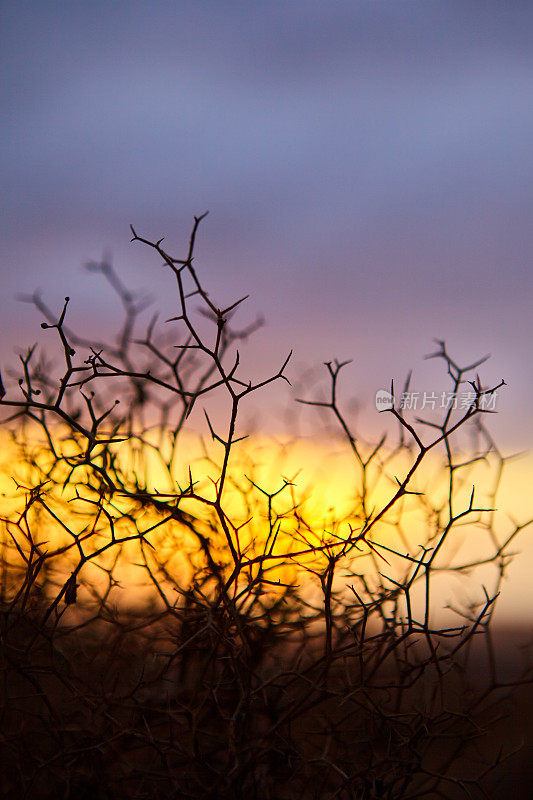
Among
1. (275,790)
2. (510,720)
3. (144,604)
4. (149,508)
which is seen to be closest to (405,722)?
(275,790)

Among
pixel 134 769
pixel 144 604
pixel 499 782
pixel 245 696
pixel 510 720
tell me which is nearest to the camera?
pixel 245 696

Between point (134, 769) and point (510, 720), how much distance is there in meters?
0.78

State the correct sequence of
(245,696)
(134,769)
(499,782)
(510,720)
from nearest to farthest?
1. (245,696)
2. (134,769)
3. (499,782)
4. (510,720)

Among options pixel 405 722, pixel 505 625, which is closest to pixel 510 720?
pixel 505 625

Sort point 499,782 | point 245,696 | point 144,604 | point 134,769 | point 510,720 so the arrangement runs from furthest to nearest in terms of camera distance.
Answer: point 144,604
point 510,720
point 499,782
point 134,769
point 245,696

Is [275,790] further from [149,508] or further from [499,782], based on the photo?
[149,508]

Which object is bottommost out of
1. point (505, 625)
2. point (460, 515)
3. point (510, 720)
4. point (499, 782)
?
point (499, 782)

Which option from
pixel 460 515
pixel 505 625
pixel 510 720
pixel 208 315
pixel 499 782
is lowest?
pixel 499 782

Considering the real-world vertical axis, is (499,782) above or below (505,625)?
below

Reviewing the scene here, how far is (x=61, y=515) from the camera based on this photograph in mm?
1437

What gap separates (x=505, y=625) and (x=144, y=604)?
86cm

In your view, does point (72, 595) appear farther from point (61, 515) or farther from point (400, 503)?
point (400, 503)

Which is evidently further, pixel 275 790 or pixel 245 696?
pixel 275 790

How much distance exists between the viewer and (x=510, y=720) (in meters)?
1.37
